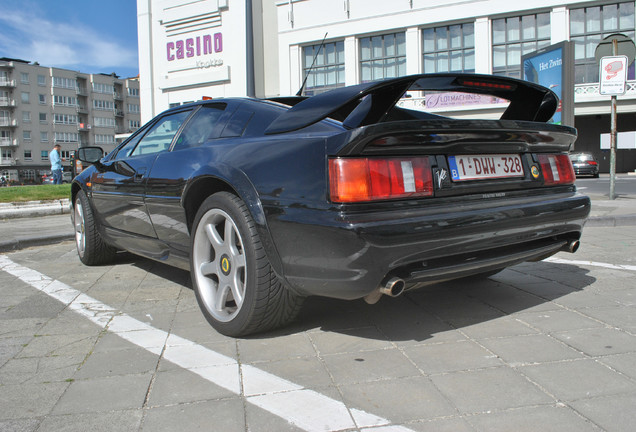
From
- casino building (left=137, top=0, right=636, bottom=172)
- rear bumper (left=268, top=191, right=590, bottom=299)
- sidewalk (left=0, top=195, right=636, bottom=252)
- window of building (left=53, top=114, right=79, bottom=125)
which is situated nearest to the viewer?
rear bumper (left=268, top=191, right=590, bottom=299)

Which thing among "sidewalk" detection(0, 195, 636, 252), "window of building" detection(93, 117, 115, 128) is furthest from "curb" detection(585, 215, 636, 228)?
"window of building" detection(93, 117, 115, 128)

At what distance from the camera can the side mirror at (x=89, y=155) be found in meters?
4.65

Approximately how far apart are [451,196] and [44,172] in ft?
Result: 333

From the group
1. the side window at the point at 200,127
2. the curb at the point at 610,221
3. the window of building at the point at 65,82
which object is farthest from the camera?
the window of building at the point at 65,82

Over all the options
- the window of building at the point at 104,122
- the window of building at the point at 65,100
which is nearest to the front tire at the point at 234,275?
the window of building at the point at 65,100

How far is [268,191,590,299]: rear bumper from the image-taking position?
2.19 m

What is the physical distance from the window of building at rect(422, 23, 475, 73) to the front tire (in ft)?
98.6

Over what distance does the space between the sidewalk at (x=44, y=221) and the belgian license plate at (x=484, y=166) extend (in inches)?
208

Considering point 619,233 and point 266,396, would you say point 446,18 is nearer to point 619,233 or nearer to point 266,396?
point 619,233

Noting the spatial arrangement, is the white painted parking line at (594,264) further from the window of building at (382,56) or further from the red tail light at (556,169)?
Result: the window of building at (382,56)

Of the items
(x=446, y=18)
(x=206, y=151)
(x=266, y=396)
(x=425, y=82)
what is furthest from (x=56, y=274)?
(x=446, y=18)

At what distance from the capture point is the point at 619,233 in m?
6.55

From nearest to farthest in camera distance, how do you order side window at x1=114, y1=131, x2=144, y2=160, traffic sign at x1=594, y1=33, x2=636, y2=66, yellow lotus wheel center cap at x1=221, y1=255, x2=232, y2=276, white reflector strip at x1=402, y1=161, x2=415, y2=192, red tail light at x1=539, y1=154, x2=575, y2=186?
1. white reflector strip at x1=402, y1=161, x2=415, y2=192
2. yellow lotus wheel center cap at x1=221, y1=255, x2=232, y2=276
3. red tail light at x1=539, y1=154, x2=575, y2=186
4. side window at x1=114, y1=131, x2=144, y2=160
5. traffic sign at x1=594, y1=33, x2=636, y2=66

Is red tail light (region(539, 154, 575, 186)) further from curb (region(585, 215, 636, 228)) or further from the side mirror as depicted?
curb (region(585, 215, 636, 228))
